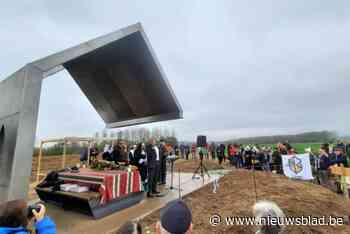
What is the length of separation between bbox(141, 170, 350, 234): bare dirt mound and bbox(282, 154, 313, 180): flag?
2.55m

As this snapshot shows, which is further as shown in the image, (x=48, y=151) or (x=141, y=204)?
(x=48, y=151)

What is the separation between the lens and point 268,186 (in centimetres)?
621

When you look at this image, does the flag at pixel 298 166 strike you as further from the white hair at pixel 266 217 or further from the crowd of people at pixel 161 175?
the white hair at pixel 266 217

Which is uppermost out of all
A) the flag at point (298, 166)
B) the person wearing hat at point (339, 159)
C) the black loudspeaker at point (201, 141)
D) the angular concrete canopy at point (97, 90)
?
the angular concrete canopy at point (97, 90)

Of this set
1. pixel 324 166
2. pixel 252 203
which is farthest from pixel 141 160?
pixel 324 166

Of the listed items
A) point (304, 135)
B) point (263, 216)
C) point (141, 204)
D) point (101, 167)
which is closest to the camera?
point (263, 216)

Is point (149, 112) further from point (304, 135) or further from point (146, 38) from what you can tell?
point (304, 135)

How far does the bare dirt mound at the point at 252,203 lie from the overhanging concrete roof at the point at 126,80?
10.2ft

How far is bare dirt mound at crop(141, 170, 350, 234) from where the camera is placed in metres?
3.66

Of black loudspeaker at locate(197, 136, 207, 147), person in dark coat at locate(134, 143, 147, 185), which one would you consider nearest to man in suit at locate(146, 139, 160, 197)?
person in dark coat at locate(134, 143, 147, 185)

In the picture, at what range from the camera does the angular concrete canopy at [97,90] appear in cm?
313

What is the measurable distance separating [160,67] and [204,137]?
12.3 feet

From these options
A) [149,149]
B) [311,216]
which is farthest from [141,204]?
[311,216]

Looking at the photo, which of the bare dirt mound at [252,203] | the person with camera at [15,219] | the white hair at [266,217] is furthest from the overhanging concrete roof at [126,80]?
the white hair at [266,217]
